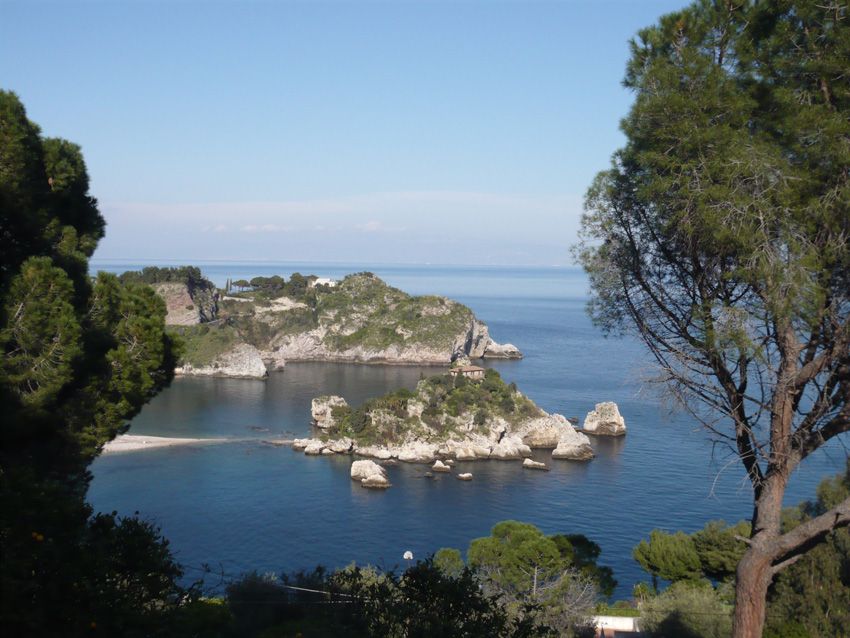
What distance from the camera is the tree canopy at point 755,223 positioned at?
487cm

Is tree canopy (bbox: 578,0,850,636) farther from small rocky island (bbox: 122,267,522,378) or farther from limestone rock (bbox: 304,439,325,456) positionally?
small rocky island (bbox: 122,267,522,378)

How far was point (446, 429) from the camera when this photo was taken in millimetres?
41781

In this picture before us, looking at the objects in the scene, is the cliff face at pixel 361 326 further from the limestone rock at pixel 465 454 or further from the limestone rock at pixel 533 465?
the limestone rock at pixel 533 465

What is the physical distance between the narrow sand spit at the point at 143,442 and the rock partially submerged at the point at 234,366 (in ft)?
79.8

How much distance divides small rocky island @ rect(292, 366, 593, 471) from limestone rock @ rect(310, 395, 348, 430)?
15 centimetres

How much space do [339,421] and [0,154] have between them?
3703cm

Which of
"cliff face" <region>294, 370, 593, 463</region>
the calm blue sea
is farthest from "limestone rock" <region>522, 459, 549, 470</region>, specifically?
"cliff face" <region>294, 370, 593, 463</region>

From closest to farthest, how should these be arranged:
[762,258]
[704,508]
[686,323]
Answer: [762,258] → [686,323] → [704,508]

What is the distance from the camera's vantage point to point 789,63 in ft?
17.0

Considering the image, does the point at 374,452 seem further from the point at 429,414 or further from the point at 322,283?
the point at 322,283

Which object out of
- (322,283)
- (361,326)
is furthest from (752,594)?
(322,283)

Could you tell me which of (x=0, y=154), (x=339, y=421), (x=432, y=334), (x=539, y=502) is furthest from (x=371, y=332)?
(x=0, y=154)

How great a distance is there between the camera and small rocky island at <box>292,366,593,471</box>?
4019 cm

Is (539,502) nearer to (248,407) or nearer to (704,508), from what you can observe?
(704,508)
